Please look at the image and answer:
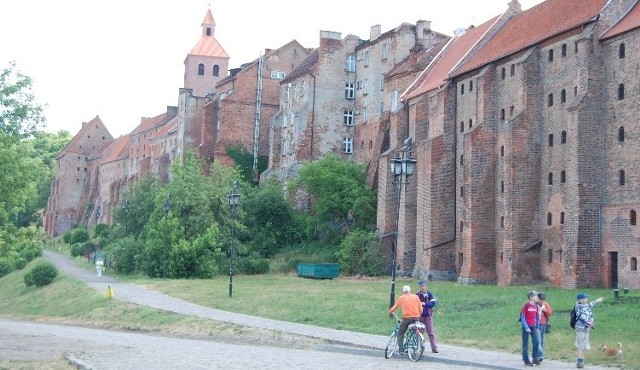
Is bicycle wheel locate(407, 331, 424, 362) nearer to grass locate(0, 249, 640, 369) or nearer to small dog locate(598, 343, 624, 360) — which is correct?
grass locate(0, 249, 640, 369)

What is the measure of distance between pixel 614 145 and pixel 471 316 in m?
15.5

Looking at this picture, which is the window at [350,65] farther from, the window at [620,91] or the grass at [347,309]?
the window at [620,91]

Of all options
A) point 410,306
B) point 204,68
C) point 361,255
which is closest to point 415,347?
point 410,306

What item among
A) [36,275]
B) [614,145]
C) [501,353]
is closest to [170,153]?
[36,275]

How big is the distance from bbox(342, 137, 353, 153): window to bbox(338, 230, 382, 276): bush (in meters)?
18.3

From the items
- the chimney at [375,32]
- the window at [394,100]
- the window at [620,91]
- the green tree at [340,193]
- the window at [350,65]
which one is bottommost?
the green tree at [340,193]

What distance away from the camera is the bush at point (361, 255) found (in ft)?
188

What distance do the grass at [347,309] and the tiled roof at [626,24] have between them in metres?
11.4

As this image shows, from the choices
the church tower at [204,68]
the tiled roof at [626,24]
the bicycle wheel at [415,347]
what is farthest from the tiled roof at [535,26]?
the church tower at [204,68]

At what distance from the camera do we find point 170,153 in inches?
3971

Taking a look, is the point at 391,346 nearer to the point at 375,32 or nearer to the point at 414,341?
the point at 414,341

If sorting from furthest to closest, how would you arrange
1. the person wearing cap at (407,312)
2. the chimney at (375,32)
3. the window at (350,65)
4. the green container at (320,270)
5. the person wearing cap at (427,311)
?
the window at (350,65) < the chimney at (375,32) < the green container at (320,270) < the person wearing cap at (427,311) < the person wearing cap at (407,312)

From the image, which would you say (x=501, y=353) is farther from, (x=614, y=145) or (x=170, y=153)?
(x=170, y=153)

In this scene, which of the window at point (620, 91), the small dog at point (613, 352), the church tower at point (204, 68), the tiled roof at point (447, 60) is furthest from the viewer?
the church tower at point (204, 68)
